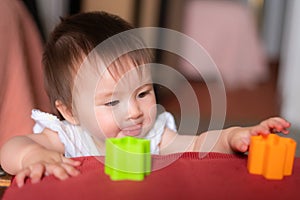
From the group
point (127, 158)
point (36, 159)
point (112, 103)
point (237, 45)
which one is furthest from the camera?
point (237, 45)

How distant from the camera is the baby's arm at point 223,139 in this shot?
746 millimetres

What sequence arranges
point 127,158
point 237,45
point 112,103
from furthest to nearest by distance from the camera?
point 237,45 → point 112,103 → point 127,158

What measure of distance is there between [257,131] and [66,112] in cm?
33

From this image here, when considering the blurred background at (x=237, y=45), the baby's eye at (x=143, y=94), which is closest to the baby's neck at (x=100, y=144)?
the baby's eye at (x=143, y=94)

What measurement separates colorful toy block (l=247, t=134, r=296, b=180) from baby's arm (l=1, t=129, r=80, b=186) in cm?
23

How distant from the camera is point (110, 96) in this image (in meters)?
0.79

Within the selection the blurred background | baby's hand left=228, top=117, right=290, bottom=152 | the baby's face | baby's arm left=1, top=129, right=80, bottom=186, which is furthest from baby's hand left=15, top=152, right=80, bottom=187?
the blurred background

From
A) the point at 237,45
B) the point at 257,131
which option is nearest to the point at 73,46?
the point at 257,131

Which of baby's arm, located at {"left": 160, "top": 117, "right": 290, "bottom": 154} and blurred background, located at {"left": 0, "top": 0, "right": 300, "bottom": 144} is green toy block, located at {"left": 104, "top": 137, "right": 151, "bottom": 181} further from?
blurred background, located at {"left": 0, "top": 0, "right": 300, "bottom": 144}

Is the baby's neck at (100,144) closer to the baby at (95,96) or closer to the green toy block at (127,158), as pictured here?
the baby at (95,96)

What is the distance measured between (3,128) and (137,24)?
873mm

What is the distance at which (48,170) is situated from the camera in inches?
25.3

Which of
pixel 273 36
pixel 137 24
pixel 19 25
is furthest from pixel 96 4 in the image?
pixel 273 36

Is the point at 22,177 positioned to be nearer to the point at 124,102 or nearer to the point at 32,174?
the point at 32,174
